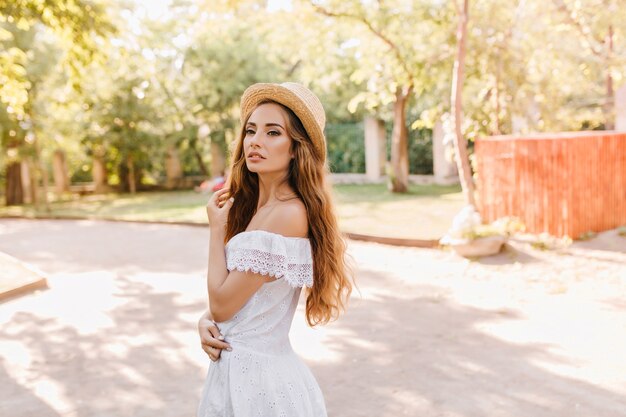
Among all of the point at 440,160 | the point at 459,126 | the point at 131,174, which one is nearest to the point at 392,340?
the point at 459,126

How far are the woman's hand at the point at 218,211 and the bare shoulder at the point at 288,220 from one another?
6.2 inches

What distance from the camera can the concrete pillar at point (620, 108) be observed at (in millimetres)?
16656

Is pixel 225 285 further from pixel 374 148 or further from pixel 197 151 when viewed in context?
pixel 197 151

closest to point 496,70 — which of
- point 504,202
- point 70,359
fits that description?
point 504,202

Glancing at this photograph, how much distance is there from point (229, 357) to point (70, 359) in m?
4.03

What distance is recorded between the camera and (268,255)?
2191 millimetres

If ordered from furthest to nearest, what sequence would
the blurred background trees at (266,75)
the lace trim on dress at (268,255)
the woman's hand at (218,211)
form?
the blurred background trees at (266,75) < the woman's hand at (218,211) < the lace trim on dress at (268,255)

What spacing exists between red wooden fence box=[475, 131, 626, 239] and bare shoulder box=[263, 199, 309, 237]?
8.66 metres

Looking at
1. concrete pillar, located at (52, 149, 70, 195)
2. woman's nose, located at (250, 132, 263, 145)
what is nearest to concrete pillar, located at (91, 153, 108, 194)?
concrete pillar, located at (52, 149, 70, 195)

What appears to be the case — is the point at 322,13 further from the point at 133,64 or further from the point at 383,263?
the point at 133,64

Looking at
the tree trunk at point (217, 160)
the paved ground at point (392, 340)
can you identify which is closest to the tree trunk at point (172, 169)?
the tree trunk at point (217, 160)

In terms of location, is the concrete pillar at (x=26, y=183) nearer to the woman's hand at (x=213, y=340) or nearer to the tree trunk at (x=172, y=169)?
the tree trunk at (x=172, y=169)

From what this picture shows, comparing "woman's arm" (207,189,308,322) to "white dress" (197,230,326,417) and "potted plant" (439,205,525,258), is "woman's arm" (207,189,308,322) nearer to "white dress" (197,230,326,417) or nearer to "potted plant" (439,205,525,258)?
"white dress" (197,230,326,417)

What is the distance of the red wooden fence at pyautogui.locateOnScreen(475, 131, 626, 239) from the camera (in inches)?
399
